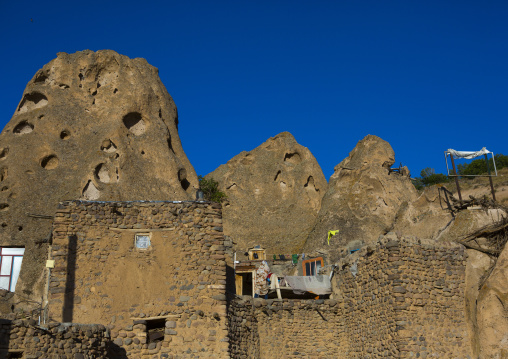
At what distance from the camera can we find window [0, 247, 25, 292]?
26000mm

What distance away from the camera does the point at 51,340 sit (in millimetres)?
12695

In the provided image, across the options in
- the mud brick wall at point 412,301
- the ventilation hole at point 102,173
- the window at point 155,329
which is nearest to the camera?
the window at point 155,329

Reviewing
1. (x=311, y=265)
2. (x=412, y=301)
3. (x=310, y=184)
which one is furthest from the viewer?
(x=310, y=184)

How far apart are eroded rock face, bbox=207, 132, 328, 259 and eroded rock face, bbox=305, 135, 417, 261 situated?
202 inches

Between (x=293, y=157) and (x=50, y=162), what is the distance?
21306 mm

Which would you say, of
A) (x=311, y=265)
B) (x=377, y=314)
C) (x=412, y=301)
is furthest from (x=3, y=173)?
(x=412, y=301)

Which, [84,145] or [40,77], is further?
[40,77]

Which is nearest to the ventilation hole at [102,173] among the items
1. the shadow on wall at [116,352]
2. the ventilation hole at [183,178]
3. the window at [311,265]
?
the ventilation hole at [183,178]

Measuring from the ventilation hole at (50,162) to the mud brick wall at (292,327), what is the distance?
49.9 ft

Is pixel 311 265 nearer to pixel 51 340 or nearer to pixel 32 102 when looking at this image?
pixel 32 102

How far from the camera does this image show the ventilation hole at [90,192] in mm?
28234

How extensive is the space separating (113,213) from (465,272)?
1022 centimetres

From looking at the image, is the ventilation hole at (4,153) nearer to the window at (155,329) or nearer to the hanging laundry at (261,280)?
the hanging laundry at (261,280)

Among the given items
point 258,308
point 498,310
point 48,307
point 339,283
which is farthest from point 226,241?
point 498,310
